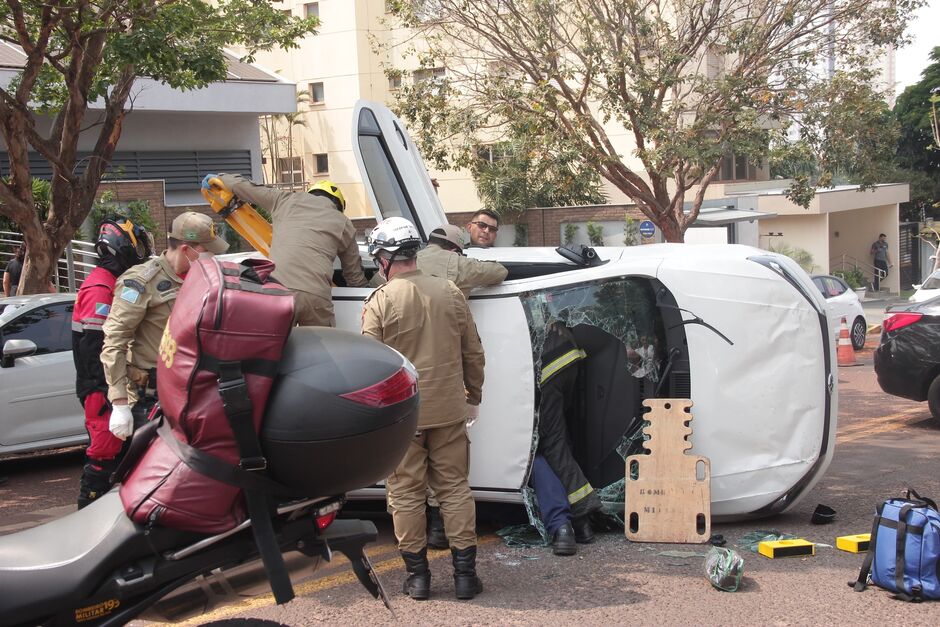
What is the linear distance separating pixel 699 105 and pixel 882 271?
2078cm

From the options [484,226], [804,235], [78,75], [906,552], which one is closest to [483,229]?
[484,226]

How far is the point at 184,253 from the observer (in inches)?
222

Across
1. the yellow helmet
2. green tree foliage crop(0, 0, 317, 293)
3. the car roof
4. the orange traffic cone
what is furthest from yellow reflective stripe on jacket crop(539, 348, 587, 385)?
the orange traffic cone

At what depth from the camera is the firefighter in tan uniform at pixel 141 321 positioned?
213 inches

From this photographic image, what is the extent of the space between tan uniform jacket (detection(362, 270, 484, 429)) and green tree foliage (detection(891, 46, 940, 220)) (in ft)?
118

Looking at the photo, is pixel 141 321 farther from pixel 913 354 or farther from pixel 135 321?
pixel 913 354

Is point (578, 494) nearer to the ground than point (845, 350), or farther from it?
farther from it

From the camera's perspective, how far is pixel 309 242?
5.93m

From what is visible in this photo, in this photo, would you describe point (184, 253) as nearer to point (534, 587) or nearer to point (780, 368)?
point (534, 587)

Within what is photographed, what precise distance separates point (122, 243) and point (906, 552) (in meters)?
4.57

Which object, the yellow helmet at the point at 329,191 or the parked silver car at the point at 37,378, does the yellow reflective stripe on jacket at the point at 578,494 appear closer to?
the yellow helmet at the point at 329,191

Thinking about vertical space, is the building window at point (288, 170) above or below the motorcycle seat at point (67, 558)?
above

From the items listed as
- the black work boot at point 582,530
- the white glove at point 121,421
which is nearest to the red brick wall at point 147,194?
the white glove at point 121,421

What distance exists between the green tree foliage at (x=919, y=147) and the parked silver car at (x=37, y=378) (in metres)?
34.6
